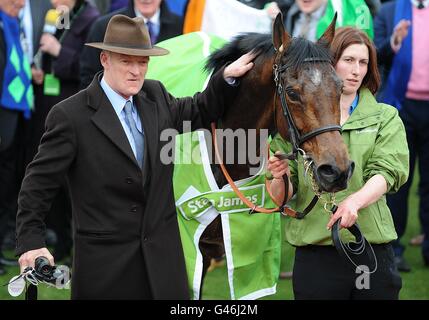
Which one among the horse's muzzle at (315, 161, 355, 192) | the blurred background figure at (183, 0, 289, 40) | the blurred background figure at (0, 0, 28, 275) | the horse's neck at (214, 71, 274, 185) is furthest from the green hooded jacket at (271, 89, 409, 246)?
the blurred background figure at (0, 0, 28, 275)

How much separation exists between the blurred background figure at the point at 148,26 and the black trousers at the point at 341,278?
331 centimetres

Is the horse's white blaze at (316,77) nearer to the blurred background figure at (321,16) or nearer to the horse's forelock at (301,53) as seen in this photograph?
the horse's forelock at (301,53)

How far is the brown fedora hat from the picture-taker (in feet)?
13.8

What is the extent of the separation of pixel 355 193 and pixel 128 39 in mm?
1265

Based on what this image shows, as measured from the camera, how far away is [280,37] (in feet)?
15.0

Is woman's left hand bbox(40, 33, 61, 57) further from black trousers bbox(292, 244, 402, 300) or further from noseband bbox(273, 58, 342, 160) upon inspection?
black trousers bbox(292, 244, 402, 300)

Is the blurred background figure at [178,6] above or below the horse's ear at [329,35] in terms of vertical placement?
below

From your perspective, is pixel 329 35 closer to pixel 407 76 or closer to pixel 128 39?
pixel 128 39

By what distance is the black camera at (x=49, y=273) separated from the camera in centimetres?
392

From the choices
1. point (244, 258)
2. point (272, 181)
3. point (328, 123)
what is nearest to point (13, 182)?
point (244, 258)

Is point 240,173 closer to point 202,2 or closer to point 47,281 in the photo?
point 47,281

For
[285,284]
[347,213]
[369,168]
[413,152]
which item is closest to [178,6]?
[413,152]

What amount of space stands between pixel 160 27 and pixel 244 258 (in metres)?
2.62
